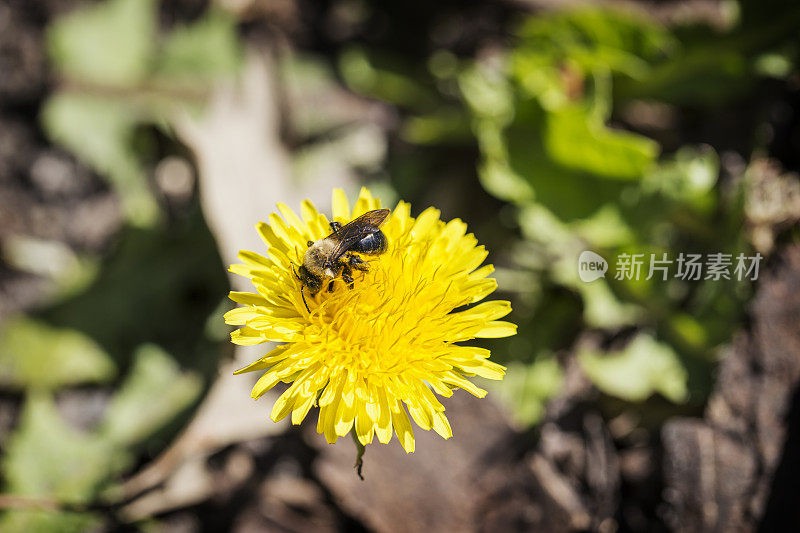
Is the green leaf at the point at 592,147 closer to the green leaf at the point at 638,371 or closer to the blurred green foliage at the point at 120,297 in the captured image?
the green leaf at the point at 638,371

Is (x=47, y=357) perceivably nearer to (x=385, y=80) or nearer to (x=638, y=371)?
(x=385, y=80)

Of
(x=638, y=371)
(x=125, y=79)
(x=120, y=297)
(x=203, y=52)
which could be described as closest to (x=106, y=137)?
(x=125, y=79)

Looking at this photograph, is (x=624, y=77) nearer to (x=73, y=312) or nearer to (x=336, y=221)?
(x=336, y=221)

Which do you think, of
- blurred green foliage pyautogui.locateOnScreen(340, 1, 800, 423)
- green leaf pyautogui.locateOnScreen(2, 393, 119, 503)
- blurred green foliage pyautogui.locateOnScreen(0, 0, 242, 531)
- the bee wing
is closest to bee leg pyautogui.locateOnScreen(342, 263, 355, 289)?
the bee wing

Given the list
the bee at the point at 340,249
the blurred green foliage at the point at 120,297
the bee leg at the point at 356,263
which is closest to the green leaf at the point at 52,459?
the blurred green foliage at the point at 120,297

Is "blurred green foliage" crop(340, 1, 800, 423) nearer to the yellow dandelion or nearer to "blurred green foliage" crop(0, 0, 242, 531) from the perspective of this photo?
the yellow dandelion

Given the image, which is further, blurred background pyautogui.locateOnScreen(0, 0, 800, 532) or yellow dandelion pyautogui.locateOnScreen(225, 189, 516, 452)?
blurred background pyautogui.locateOnScreen(0, 0, 800, 532)
